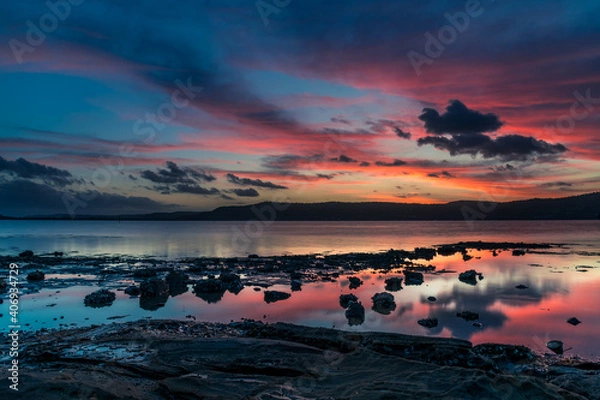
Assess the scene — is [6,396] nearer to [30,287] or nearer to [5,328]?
[5,328]

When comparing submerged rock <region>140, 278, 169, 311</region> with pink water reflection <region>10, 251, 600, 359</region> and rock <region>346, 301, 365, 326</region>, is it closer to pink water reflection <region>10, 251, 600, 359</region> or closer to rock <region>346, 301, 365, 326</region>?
pink water reflection <region>10, 251, 600, 359</region>

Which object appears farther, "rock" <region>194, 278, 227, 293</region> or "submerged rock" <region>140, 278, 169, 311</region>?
"rock" <region>194, 278, 227, 293</region>

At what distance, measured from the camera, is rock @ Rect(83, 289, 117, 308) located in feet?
75.2

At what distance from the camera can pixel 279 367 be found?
1165cm

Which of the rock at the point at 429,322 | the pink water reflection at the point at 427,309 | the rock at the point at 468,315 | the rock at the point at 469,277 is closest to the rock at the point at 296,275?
the pink water reflection at the point at 427,309

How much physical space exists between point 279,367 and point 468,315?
41.2 feet

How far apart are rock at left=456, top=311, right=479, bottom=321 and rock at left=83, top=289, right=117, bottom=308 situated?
19749mm

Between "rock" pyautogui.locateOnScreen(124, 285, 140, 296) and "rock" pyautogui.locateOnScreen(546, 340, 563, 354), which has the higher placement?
"rock" pyautogui.locateOnScreen(124, 285, 140, 296)

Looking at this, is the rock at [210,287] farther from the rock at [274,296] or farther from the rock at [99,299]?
the rock at [99,299]

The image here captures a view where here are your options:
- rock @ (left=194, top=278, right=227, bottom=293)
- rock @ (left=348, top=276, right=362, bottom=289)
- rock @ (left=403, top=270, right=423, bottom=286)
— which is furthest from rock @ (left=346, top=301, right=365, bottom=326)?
rock @ (left=403, top=270, right=423, bottom=286)

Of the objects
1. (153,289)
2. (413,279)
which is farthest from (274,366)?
(413,279)

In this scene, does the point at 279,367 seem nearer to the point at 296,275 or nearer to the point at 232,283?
the point at 232,283

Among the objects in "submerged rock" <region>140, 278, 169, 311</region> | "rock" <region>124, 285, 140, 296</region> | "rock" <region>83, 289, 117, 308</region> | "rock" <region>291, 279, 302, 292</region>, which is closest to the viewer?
"rock" <region>83, 289, 117, 308</region>

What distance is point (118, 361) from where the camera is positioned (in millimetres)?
11797
